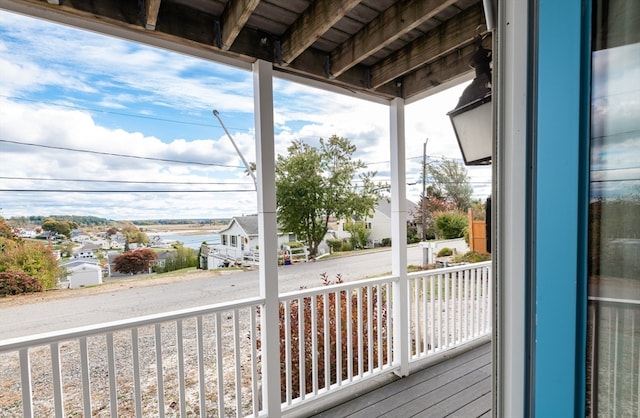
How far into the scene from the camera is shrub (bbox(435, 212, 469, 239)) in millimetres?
4250

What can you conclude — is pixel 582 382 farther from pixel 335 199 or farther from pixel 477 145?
pixel 335 199

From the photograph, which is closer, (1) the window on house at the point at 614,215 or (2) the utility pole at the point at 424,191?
(1) the window on house at the point at 614,215

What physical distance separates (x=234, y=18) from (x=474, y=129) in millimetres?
1369

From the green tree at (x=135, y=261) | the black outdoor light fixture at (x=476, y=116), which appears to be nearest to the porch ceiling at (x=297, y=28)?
the black outdoor light fixture at (x=476, y=116)

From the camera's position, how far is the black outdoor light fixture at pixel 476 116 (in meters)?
1.21

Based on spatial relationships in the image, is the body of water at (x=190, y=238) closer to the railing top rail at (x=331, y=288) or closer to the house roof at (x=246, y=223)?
the house roof at (x=246, y=223)

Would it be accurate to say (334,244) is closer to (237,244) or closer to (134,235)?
(237,244)

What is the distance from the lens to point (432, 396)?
2.48 meters

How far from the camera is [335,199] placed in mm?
3309

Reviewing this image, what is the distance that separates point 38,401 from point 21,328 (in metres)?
0.50

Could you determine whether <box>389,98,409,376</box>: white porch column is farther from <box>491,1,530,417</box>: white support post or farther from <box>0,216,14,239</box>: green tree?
<box>0,216,14,239</box>: green tree

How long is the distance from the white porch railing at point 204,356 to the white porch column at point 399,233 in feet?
0.15

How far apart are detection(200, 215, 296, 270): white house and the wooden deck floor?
1355mm

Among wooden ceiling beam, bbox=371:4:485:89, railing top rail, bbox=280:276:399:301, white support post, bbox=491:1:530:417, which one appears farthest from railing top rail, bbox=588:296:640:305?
railing top rail, bbox=280:276:399:301
